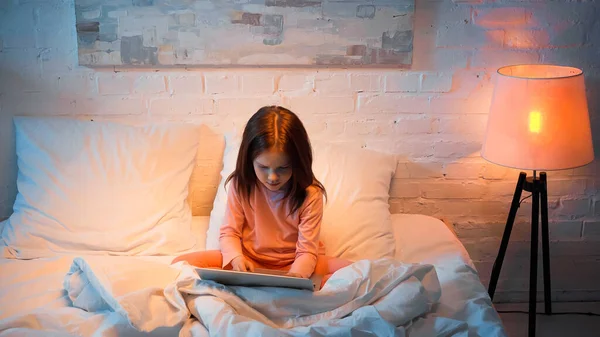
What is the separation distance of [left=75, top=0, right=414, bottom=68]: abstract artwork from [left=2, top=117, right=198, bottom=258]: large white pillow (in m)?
0.26

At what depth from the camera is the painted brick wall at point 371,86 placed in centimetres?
246

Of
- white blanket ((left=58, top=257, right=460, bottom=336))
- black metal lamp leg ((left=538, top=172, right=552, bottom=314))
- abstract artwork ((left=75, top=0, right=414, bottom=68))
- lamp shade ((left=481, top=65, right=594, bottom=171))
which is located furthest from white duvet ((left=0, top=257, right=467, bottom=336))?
abstract artwork ((left=75, top=0, right=414, bottom=68))

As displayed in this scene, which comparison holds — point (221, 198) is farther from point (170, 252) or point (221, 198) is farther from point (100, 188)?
point (100, 188)

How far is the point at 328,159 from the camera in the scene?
7.99 ft

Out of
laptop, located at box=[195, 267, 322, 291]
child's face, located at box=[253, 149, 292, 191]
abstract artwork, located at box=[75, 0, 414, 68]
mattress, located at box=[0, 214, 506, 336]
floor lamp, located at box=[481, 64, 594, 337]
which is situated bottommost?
mattress, located at box=[0, 214, 506, 336]

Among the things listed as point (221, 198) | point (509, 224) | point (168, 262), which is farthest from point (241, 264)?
point (509, 224)

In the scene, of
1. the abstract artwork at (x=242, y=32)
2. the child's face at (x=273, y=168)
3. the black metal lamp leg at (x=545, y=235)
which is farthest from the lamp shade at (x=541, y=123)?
the child's face at (x=273, y=168)

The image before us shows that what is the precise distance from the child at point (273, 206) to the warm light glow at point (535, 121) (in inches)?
27.8

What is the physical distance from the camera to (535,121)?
2.21 metres

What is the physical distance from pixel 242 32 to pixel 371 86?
1.65 feet

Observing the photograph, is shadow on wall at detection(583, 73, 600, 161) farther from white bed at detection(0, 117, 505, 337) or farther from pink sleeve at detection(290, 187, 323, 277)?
pink sleeve at detection(290, 187, 323, 277)

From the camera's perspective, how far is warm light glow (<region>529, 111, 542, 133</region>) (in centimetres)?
221

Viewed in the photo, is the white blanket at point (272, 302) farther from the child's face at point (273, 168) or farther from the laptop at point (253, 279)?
the child's face at point (273, 168)

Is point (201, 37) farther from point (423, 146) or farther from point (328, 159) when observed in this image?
point (423, 146)
